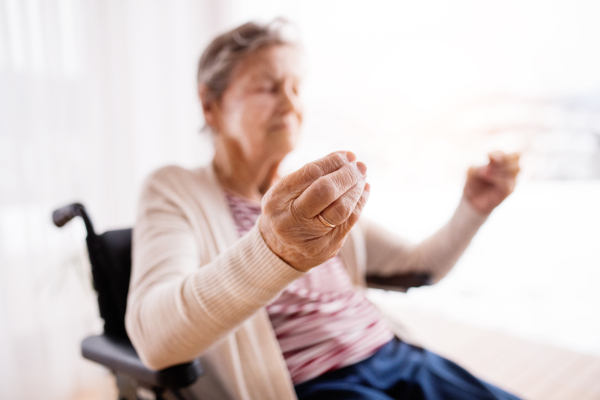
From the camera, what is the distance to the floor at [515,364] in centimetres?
158

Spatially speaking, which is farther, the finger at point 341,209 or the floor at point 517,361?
the floor at point 517,361

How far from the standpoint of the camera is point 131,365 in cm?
68

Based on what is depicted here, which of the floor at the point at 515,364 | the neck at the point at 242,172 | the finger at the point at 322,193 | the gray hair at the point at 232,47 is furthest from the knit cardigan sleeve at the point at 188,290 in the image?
the floor at the point at 515,364

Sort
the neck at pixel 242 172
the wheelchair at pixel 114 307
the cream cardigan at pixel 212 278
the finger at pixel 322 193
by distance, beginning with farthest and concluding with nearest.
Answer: the neck at pixel 242 172 < the wheelchair at pixel 114 307 < the cream cardigan at pixel 212 278 < the finger at pixel 322 193

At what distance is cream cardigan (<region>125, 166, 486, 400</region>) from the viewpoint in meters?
0.54

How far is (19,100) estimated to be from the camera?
58.9 inches

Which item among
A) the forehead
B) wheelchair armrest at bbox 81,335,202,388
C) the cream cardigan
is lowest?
wheelchair armrest at bbox 81,335,202,388

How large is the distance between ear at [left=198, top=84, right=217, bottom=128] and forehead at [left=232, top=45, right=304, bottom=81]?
0.10 m

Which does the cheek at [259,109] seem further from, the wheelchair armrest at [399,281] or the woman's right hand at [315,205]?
the wheelchair armrest at [399,281]

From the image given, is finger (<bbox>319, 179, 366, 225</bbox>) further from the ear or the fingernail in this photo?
the ear

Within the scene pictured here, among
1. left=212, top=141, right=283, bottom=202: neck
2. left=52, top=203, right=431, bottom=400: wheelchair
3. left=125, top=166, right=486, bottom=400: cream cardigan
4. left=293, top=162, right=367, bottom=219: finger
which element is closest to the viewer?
left=293, top=162, right=367, bottom=219: finger

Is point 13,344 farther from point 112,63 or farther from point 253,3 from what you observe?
point 253,3

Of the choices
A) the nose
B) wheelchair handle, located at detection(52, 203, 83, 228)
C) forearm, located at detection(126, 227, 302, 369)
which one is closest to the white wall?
the nose

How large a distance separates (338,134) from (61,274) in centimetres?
142
